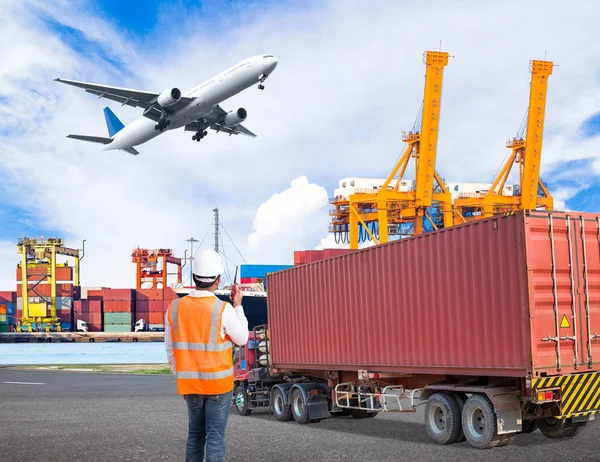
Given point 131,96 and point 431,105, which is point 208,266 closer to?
point 131,96

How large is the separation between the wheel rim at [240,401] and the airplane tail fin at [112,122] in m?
44.6

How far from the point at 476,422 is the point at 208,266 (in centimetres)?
621

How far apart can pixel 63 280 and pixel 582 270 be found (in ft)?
320

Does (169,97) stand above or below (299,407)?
above

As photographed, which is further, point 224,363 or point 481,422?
point 481,422

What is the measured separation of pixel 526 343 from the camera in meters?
9.61

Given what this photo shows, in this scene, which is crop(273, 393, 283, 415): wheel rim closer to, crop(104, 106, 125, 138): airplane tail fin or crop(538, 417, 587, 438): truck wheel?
crop(538, 417, 587, 438): truck wheel

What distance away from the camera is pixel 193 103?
33.9m

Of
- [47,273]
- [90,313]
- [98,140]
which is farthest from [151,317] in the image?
[98,140]

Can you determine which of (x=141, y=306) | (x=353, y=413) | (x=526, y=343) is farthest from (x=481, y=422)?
(x=141, y=306)

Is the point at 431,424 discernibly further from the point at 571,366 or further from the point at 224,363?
the point at 224,363

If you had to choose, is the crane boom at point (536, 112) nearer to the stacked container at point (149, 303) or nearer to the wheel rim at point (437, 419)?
the wheel rim at point (437, 419)

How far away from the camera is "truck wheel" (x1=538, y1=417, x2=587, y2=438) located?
1076 cm

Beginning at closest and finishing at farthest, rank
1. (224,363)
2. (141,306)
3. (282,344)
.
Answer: (224,363)
(282,344)
(141,306)
